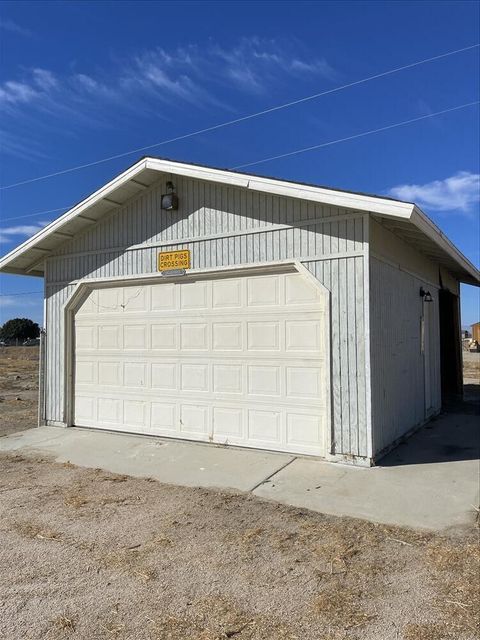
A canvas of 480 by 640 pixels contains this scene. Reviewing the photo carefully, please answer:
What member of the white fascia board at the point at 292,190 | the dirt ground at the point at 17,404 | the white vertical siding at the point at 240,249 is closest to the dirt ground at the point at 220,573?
the white vertical siding at the point at 240,249

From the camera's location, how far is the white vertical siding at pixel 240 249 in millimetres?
6297

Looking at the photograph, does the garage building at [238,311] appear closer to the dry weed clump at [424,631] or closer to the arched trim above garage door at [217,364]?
the arched trim above garage door at [217,364]

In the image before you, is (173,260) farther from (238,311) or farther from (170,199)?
(238,311)

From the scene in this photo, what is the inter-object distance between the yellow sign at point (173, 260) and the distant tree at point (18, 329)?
83.7 m

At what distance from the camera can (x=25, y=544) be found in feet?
13.2

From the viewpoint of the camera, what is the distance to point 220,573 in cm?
348

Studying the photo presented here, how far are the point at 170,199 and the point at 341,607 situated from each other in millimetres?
6168

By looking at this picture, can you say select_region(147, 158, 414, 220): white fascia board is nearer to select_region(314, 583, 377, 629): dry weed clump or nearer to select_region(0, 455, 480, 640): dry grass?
select_region(0, 455, 480, 640): dry grass

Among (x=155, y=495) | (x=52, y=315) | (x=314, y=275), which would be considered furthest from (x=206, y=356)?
(x=52, y=315)

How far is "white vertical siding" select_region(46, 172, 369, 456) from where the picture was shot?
6.30m

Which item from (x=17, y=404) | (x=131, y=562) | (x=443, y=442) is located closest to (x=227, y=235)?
(x=443, y=442)

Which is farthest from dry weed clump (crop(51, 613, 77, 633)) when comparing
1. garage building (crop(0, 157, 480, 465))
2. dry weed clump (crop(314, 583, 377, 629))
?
garage building (crop(0, 157, 480, 465))

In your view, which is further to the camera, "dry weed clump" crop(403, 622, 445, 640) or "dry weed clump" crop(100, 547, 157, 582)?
"dry weed clump" crop(100, 547, 157, 582)

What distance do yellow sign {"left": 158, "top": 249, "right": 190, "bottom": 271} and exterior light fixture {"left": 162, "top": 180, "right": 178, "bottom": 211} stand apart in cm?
68
